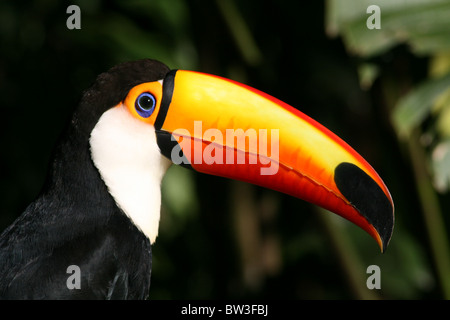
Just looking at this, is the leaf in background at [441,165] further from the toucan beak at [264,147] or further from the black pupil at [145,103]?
the black pupil at [145,103]

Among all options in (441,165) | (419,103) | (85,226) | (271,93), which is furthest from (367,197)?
(271,93)

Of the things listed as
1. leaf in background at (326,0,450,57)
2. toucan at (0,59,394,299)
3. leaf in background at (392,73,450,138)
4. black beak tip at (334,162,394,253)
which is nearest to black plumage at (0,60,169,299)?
toucan at (0,59,394,299)

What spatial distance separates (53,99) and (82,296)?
2393 millimetres

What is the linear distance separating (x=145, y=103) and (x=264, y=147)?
38 centimetres

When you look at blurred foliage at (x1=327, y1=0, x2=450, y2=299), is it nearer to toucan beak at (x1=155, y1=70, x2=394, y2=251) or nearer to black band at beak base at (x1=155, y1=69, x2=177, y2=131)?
toucan beak at (x1=155, y1=70, x2=394, y2=251)

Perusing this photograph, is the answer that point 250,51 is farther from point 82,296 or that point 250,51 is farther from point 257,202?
point 82,296

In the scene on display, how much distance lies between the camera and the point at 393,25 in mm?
2654

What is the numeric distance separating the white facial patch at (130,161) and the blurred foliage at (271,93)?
85cm

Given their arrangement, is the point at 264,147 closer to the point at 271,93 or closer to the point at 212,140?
the point at 212,140

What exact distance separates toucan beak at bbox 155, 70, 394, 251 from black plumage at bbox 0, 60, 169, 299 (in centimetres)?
15

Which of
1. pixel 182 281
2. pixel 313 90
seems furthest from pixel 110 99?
pixel 182 281

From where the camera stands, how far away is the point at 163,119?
2.16 m

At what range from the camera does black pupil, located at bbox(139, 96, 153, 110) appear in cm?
216
